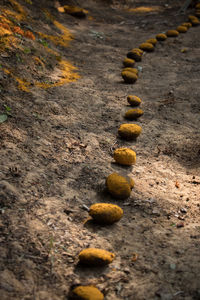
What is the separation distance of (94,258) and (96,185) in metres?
1.11

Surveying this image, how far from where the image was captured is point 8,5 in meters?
6.68

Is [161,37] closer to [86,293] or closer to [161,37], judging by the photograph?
[161,37]

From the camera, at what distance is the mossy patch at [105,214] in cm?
253

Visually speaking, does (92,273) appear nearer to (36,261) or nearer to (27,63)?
(36,261)

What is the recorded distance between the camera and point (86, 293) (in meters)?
1.83

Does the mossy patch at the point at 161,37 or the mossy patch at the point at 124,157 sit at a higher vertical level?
the mossy patch at the point at 161,37

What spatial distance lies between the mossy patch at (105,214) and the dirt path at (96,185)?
3.0 inches

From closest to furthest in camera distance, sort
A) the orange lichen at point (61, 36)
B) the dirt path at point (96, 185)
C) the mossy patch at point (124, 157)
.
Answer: the dirt path at point (96, 185)
the mossy patch at point (124, 157)
the orange lichen at point (61, 36)

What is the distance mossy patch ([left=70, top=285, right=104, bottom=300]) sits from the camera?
1.82 m

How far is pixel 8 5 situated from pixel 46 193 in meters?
5.75

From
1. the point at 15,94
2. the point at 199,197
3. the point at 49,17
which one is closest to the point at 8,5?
the point at 49,17

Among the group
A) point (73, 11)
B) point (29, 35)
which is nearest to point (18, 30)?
point (29, 35)

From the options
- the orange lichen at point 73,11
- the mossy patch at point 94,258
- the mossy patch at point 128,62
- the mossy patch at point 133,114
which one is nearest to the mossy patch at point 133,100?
the mossy patch at point 133,114

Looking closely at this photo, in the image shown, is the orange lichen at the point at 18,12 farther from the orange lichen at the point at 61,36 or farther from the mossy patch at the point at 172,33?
the mossy patch at the point at 172,33
